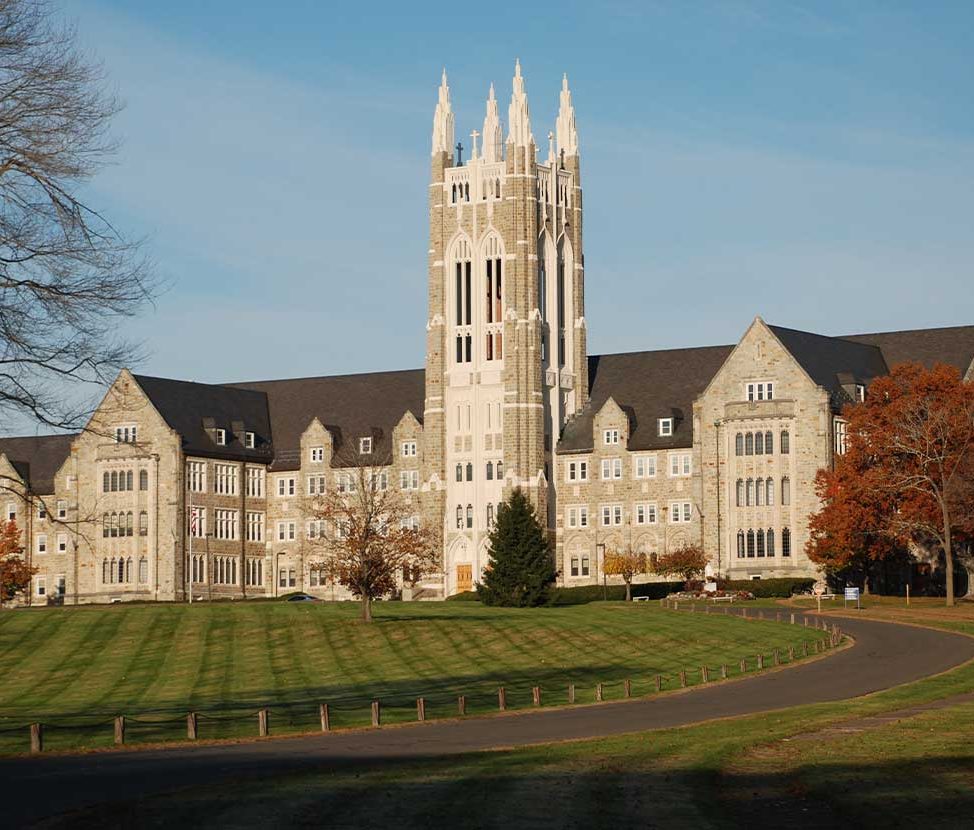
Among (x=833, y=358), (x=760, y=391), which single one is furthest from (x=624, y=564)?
(x=833, y=358)

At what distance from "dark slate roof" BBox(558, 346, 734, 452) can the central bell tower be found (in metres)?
1.52

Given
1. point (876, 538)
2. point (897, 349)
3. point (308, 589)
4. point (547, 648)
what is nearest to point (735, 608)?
point (876, 538)

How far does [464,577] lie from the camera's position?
128m

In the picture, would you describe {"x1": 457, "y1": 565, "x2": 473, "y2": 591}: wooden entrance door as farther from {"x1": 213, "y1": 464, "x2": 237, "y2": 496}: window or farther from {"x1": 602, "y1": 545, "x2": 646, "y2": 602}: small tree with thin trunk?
{"x1": 213, "y1": 464, "x2": 237, "y2": 496}: window

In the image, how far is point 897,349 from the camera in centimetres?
12812

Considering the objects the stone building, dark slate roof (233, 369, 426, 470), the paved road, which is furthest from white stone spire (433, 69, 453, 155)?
the paved road

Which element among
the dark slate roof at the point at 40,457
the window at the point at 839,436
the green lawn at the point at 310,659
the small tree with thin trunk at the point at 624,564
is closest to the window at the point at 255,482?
the dark slate roof at the point at 40,457

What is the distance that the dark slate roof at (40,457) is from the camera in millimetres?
141750

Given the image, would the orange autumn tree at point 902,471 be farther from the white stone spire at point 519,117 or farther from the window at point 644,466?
the white stone spire at point 519,117

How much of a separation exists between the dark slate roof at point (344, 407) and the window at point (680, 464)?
65.6 feet

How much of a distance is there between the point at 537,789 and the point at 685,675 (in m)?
30.9

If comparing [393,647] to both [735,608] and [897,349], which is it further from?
[897,349]

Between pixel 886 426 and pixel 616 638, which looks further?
pixel 886 426

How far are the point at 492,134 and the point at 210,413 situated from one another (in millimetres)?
27759
